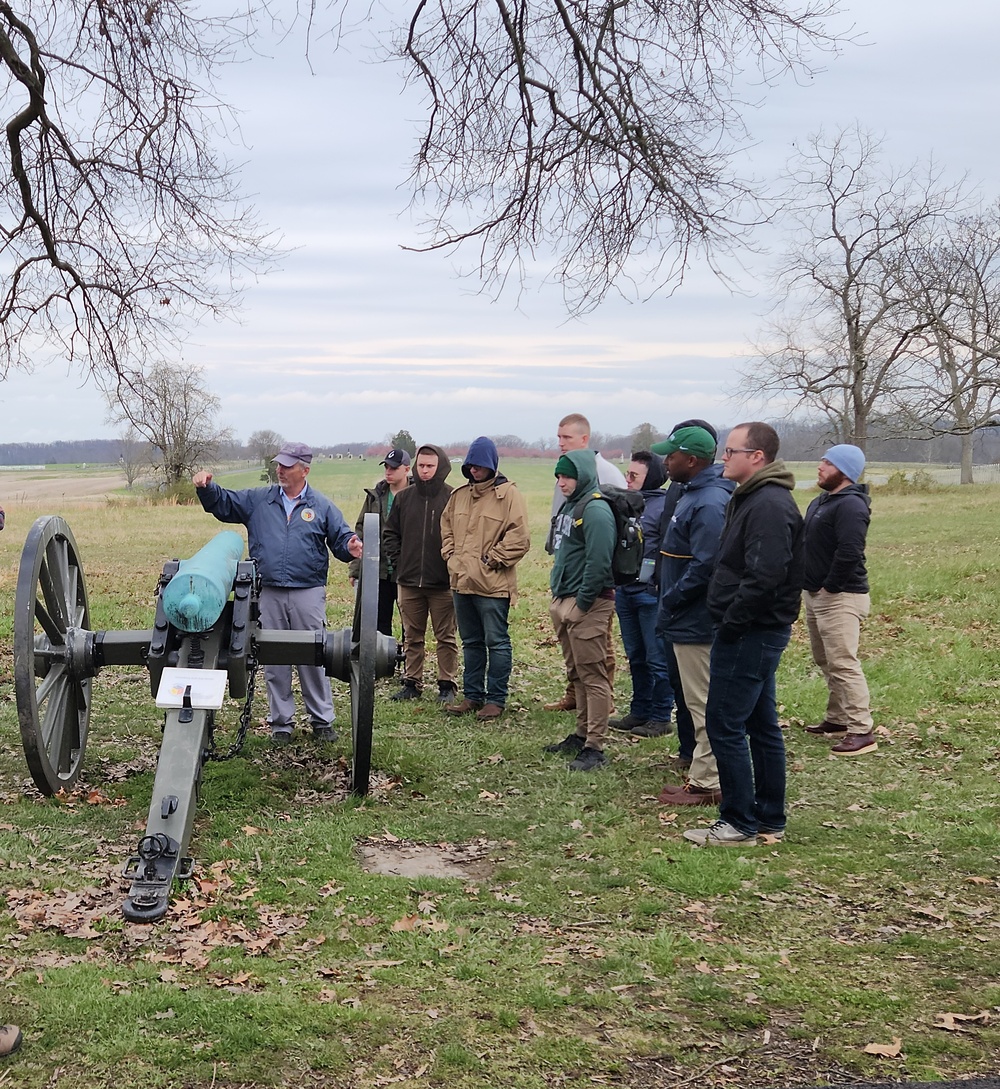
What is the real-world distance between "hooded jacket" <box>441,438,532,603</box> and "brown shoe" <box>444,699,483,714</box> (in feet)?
3.04

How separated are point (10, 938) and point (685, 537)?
3.95 meters

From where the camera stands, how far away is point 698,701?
6.28 m

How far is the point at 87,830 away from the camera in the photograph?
18.0ft

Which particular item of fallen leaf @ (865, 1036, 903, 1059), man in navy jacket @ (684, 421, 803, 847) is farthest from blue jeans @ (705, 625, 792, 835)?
fallen leaf @ (865, 1036, 903, 1059)

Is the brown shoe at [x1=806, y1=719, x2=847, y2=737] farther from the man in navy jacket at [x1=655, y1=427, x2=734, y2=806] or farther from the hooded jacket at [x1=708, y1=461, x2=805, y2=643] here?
the hooded jacket at [x1=708, y1=461, x2=805, y2=643]

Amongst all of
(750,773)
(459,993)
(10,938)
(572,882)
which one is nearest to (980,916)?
(750,773)

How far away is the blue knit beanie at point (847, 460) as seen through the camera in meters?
7.58

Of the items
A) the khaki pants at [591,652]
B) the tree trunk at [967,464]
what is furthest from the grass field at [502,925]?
the tree trunk at [967,464]

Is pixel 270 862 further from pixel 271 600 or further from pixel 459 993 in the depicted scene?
pixel 271 600

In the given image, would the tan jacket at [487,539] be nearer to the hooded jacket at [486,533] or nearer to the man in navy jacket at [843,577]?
the hooded jacket at [486,533]

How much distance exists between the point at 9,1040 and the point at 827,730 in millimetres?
6143

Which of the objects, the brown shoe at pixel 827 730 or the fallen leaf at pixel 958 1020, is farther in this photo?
the brown shoe at pixel 827 730

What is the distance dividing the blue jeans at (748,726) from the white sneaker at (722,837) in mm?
38

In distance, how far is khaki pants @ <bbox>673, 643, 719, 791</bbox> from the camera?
6254 mm
